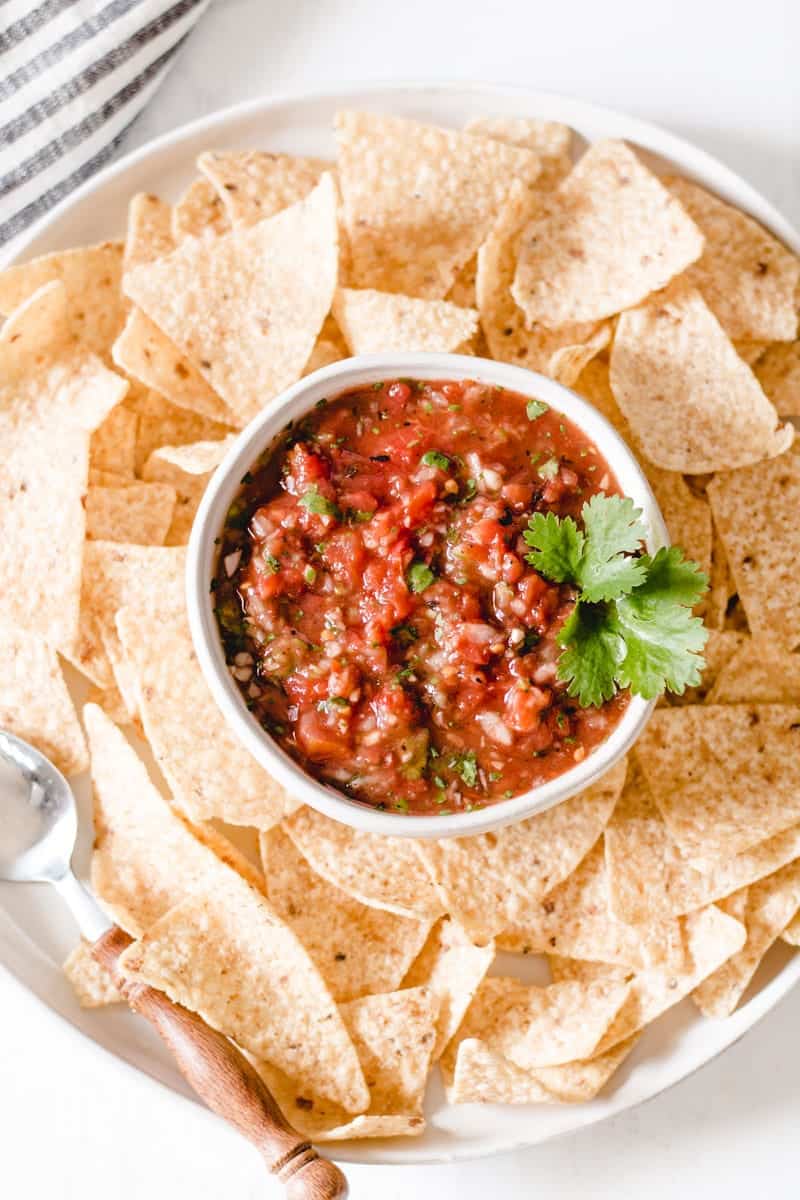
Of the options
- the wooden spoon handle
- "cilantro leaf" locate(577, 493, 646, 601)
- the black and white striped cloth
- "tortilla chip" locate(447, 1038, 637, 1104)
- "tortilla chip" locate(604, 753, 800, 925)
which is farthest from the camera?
the black and white striped cloth

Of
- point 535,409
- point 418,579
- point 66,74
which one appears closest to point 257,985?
point 418,579

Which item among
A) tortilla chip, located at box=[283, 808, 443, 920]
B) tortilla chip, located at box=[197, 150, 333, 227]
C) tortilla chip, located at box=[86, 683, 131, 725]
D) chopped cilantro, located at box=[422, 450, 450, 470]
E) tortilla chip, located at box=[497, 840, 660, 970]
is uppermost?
tortilla chip, located at box=[197, 150, 333, 227]

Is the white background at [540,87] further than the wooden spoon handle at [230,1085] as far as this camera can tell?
Yes

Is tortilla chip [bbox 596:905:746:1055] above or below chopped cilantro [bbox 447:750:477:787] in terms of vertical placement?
below

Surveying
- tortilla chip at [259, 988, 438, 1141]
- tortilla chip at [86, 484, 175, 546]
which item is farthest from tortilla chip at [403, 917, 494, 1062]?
tortilla chip at [86, 484, 175, 546]

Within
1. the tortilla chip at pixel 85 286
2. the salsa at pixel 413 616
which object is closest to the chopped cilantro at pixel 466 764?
the salsa at pixel 413 616

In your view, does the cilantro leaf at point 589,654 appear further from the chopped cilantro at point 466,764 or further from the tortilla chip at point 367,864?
the tortilla chip at point 367,864

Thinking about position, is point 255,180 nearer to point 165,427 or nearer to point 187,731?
point 165,427

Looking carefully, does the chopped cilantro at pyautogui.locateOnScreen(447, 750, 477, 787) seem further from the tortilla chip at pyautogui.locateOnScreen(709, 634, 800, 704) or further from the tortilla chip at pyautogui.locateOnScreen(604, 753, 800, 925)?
the tortilla chip at pyautogui.locateOnScreen(709, 634, 800, 704)
